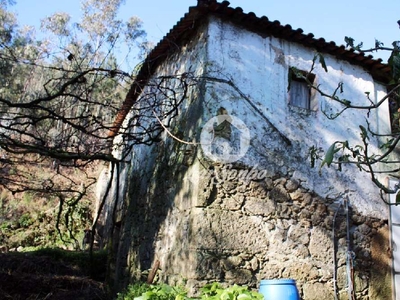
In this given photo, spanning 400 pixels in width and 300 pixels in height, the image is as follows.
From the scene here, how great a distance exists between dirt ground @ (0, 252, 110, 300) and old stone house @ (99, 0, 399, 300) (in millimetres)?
Result: 1245

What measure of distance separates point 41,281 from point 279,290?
4.81 metres

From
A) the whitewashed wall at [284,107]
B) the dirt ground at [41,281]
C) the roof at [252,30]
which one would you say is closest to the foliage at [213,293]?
the whitewashed wall at [284,107]

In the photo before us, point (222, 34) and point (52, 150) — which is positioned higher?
point (222, 34)

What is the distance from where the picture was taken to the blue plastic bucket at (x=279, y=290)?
3.72m

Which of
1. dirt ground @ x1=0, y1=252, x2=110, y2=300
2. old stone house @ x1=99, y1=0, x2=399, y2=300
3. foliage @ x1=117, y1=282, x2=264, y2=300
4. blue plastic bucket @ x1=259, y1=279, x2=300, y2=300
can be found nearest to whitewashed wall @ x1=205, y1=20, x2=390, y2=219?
old stone house @ x1=99, y1=0, x2=399, y2=300

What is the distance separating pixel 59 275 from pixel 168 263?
3844mm

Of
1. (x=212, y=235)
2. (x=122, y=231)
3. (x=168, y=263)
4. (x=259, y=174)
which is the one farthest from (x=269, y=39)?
(x=122, y=231)

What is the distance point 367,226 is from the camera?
17.9 feet

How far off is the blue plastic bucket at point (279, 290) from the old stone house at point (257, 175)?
722 millimetres

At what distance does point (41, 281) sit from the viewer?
7039 mm

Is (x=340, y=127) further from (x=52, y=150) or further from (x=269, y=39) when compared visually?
(x=52, y=150)

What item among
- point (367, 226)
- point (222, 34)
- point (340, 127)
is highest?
point (222, 34)

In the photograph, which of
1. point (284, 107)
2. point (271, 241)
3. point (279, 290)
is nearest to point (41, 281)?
point (271, 241)

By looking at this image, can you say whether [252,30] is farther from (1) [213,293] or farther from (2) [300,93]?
(1) [213,293]
